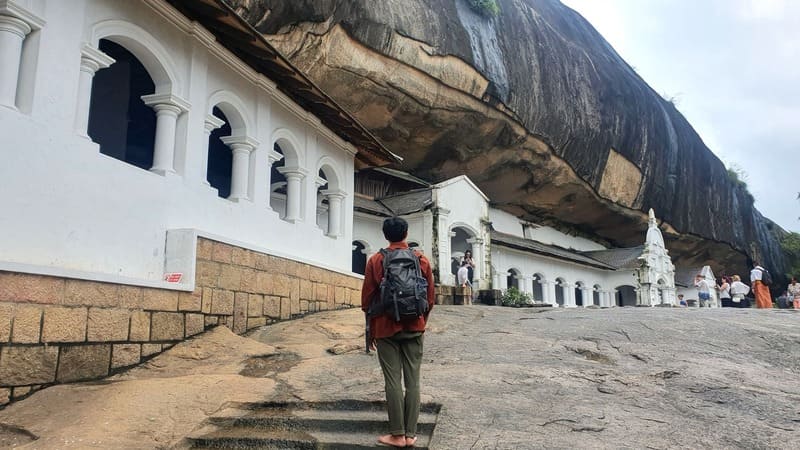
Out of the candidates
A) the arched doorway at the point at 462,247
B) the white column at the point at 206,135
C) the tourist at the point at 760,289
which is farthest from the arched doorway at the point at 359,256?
the tourist at the point at 760,289

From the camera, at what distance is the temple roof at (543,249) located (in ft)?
71.8

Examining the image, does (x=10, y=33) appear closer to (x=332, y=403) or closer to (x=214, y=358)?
(x=214, y=358)

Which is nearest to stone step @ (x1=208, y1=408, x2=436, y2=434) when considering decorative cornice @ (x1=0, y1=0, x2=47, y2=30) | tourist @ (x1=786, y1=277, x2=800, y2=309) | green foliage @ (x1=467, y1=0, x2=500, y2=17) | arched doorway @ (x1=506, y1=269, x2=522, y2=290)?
decorative cornice @ (x1=0, y1=0, x2=47, y2=30)

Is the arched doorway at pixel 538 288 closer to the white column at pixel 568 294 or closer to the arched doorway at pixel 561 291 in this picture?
the arched doorway at pixel 561 291

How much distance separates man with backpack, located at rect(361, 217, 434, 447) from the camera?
380cm

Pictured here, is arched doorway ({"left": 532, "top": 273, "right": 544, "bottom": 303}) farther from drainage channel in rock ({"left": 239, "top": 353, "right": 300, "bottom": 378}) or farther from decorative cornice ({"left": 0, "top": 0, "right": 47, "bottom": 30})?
decorative cornice ({"left": 0, "top": 0, "right": 47, "bottom": 30})

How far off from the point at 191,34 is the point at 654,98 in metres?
27.2

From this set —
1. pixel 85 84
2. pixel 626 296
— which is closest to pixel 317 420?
pixel 85 84

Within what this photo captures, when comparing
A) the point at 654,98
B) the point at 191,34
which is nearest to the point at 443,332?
the point at 191,34

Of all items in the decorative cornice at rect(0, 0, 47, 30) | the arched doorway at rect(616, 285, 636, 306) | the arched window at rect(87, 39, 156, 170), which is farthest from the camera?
the arched doorway at rect(616, 285, 636, 306)

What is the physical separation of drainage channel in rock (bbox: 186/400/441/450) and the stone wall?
1524 millimetres

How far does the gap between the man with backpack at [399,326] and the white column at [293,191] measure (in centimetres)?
642

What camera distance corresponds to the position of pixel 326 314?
8961mm

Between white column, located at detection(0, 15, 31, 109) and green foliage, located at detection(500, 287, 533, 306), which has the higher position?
white column, located at detection(0, 15, 31, 109)
